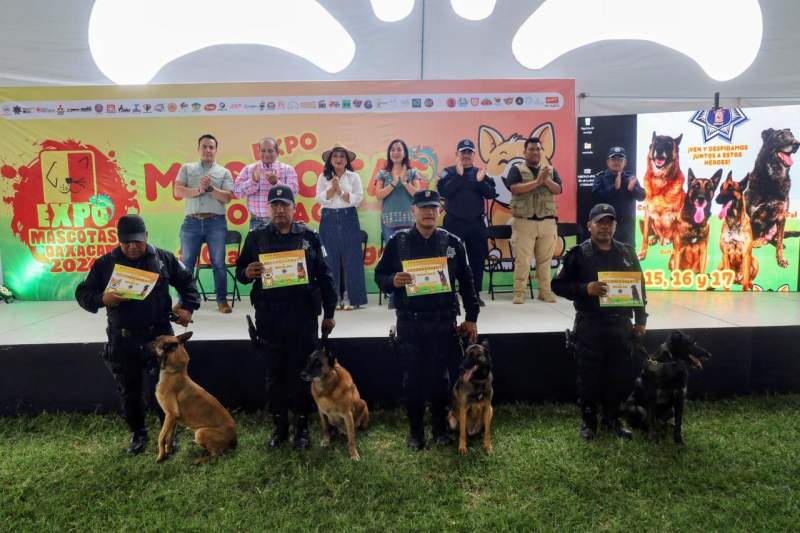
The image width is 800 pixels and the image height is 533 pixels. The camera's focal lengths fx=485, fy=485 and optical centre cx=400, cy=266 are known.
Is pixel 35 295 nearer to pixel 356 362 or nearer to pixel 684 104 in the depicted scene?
pixel 356 362

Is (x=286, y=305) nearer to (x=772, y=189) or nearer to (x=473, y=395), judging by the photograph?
(x=473, y=395)

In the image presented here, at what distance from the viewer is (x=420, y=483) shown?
9.02 feet

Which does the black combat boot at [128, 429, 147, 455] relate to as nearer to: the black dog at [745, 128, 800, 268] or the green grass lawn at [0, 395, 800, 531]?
the green grass lawn at [0, 395, 800, 531]

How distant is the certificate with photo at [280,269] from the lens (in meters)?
2.97

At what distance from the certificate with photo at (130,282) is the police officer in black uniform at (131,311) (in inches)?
1.6

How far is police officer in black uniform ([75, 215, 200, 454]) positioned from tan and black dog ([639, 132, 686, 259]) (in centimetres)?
576

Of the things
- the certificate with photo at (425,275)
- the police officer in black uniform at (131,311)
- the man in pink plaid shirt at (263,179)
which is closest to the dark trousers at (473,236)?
the man in pink plaid shirt at (263,179)

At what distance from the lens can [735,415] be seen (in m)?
3.56

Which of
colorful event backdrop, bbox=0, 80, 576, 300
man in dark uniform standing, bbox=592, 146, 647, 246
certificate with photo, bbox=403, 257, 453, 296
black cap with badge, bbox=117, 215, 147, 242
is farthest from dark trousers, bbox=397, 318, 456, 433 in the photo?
man in dark uniform standing, bbox=592, 146, 647, 246

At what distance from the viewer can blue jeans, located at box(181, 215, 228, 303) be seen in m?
5.41

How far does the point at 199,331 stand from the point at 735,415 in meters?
4.29

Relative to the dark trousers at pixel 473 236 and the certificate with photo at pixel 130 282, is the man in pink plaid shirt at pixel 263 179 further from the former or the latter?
the certificate with photo at pixel 130 282

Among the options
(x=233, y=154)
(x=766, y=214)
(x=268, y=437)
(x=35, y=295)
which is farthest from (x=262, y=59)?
Result: (x=766, y=214)

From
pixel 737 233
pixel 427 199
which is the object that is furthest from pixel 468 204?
pixel 737 233
